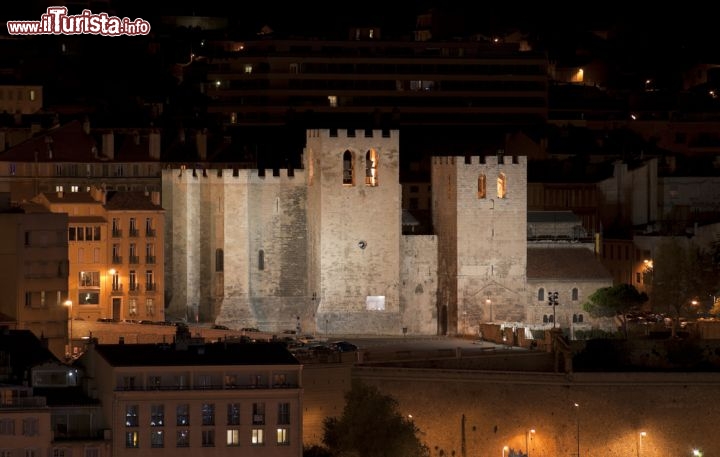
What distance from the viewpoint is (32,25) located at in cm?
16825

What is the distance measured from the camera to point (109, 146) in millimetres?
128250

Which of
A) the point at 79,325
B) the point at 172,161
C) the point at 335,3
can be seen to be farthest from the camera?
the point at 335,3

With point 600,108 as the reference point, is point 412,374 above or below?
below

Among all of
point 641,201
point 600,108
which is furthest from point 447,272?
point 600,108

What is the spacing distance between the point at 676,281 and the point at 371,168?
11.9 m

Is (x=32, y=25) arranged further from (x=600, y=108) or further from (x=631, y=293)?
(x=631, y=293)

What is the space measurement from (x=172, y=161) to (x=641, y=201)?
1979 cm

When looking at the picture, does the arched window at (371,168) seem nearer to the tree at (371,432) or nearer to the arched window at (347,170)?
the arched window at (347,170)

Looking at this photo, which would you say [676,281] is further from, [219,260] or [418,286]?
[219,260]

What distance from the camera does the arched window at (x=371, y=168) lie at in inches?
4483

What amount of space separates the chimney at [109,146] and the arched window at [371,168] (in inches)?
674

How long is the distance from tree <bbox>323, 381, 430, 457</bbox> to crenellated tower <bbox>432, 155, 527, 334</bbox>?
1769 cm

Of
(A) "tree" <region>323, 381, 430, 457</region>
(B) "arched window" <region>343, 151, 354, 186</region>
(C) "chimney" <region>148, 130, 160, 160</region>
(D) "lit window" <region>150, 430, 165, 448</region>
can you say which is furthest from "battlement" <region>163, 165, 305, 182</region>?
(D) "lit window" <region>150, 430, 165, 448</region>

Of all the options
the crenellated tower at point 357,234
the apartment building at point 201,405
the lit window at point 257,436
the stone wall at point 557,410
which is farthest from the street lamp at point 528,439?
the crenellated tower at point 357,234
